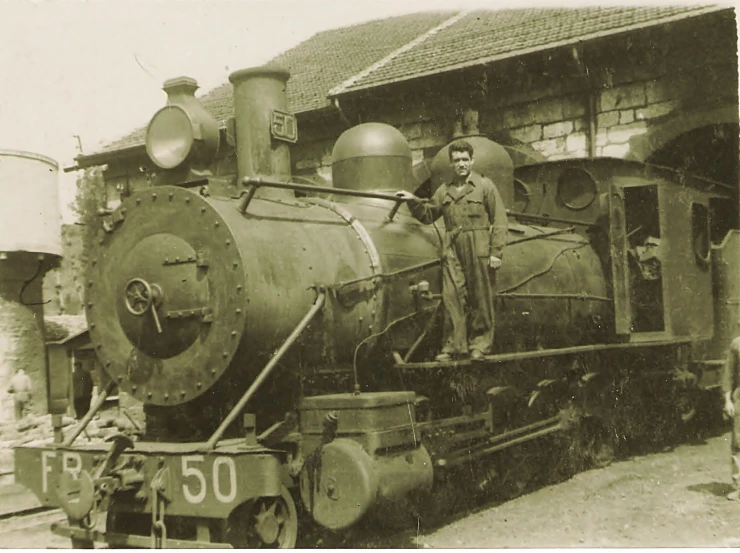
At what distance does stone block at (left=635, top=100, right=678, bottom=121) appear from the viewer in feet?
38.5

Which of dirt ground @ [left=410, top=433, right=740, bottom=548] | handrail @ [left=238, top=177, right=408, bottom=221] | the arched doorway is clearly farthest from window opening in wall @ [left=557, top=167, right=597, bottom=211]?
the arched doorway

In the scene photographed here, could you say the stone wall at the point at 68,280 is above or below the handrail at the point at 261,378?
above

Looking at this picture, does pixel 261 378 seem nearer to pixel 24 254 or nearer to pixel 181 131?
pixel 181 131

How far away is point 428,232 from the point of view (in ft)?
20.6

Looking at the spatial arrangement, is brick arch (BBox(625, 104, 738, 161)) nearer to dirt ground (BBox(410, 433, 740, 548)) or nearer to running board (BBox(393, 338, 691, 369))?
running board (BBox(393, 338, 691, 369))

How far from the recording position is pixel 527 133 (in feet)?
42.9

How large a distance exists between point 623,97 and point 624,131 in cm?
49

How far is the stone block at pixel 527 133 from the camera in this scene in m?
12.9

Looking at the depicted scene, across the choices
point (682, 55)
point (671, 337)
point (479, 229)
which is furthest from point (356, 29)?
point (479, 229)

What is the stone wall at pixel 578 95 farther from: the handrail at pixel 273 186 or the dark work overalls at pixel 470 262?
the handrail at pixel 273 186

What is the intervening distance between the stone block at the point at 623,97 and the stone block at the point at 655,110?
110mm

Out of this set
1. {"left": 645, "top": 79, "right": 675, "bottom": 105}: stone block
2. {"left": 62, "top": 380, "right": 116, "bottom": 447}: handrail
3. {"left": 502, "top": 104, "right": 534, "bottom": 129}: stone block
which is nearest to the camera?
{"left": 62, "top": 380, "right": 116, "bottom": 447}: handrail

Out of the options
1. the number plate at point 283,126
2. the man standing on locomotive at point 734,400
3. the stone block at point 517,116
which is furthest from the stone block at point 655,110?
the number plate at point 283,126

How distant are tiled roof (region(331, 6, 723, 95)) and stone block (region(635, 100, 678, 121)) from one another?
4.18 feet
